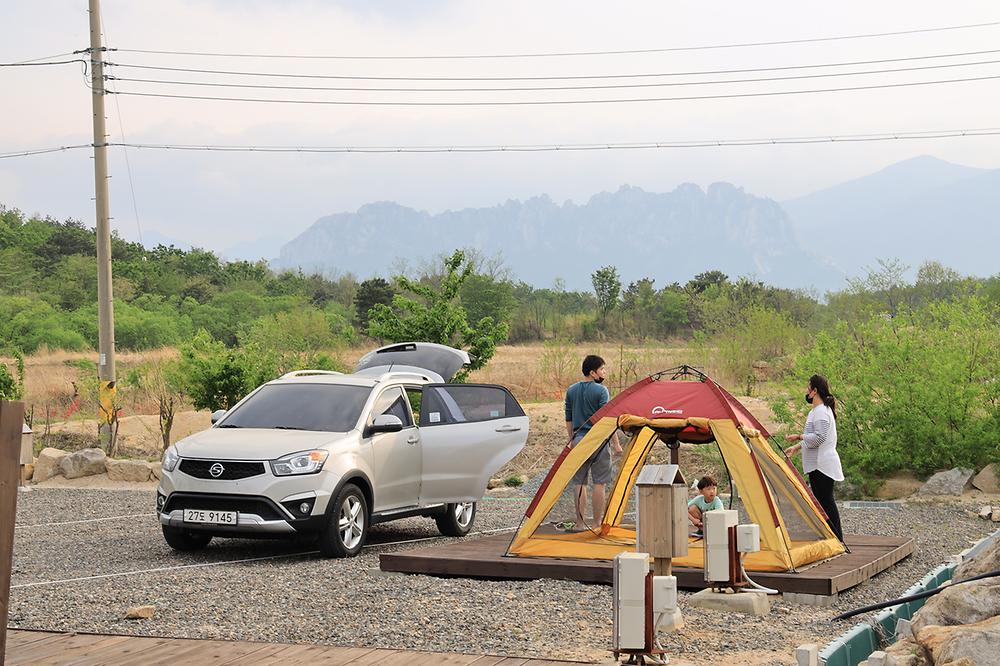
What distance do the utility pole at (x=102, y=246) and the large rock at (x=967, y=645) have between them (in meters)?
20.0

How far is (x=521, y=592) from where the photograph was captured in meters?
9.49

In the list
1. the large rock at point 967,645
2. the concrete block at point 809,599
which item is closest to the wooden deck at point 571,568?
the concrete block at point 809,599

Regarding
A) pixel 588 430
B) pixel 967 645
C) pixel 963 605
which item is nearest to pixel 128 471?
pixel 588 430

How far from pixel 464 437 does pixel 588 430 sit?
2.19 meters

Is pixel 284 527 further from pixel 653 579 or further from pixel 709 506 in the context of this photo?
pixel 653 579

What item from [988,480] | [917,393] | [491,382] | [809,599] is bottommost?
[809,599]

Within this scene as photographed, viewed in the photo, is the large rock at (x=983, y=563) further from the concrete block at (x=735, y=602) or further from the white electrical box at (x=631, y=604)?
the white electrical box at (x=631, y=604)

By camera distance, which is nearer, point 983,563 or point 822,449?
point 983,563

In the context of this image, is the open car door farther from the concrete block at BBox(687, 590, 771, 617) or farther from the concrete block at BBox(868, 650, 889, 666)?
the concrete block at BBox(868, 650, 889, 666)

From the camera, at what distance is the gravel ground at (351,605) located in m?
7.57

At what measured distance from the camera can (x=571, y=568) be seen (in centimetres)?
1021

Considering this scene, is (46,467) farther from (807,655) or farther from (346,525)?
(807,655)

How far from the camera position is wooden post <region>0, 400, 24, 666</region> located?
4.91 m

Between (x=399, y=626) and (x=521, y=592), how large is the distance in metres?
1.78
